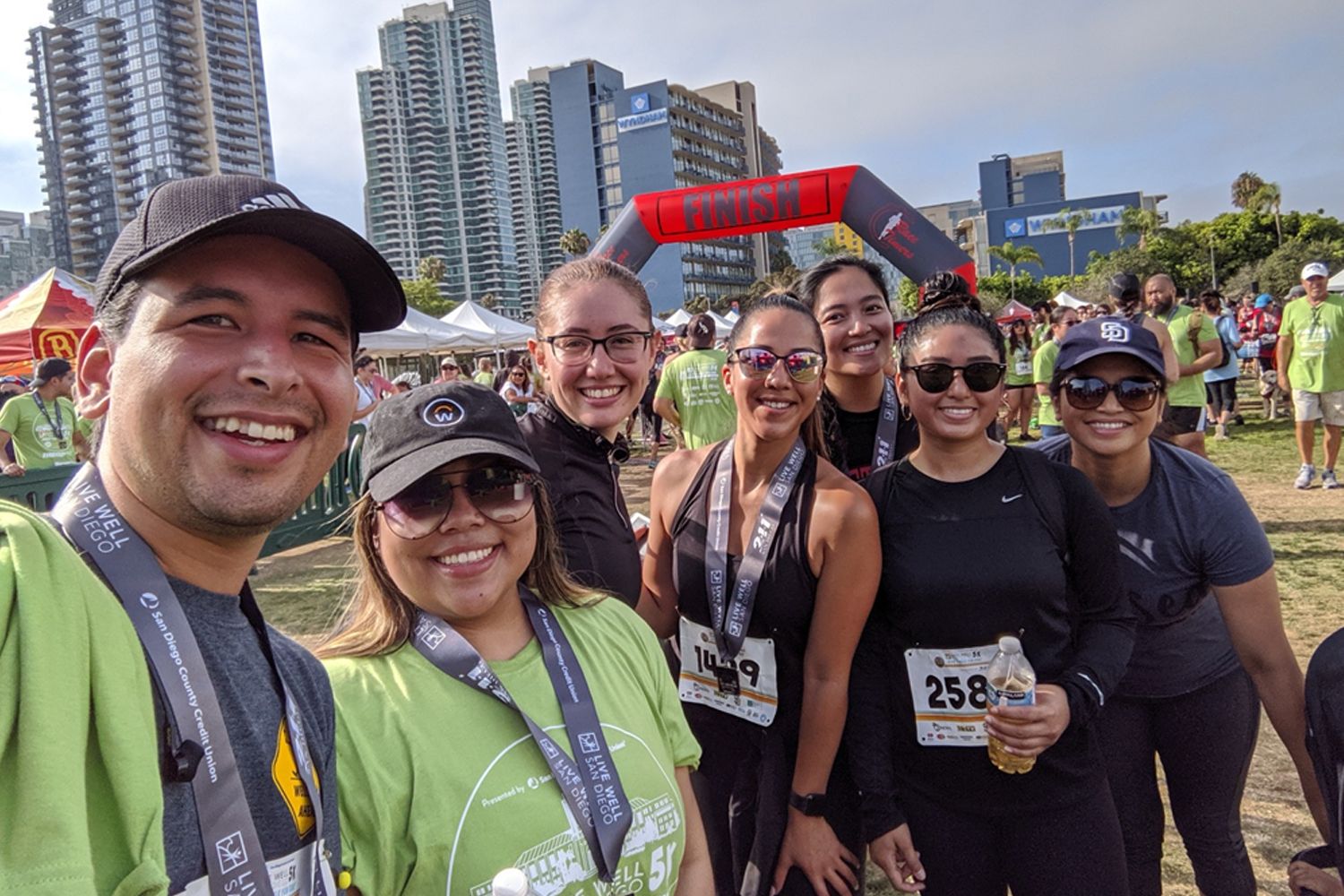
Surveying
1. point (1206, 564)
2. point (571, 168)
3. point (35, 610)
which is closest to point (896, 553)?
point (1206, 564)

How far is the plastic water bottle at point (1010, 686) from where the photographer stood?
1.94m

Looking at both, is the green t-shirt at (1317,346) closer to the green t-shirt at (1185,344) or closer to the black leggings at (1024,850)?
the green t-shirt at (1185,344)

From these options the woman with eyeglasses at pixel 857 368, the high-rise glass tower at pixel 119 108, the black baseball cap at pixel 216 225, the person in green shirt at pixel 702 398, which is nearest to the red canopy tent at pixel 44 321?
the person in green shirt at pixel 702 398

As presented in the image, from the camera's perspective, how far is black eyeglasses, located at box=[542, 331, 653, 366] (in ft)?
8.06

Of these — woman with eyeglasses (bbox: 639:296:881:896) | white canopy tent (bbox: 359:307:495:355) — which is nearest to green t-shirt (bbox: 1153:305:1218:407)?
woman with eyeglasses (bbox: 639:296:881:896)

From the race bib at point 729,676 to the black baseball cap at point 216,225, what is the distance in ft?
4.93

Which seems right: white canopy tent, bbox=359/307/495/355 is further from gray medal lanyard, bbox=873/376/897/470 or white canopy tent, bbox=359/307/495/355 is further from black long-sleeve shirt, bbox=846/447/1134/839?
black long-sleeve shirt, bbox=846/447/1134/839

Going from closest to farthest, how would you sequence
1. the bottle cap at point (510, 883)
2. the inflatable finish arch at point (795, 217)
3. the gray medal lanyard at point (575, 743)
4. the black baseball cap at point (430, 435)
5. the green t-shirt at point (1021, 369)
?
the bottle cap at point (510, 883) < the gray medal lanyard at point (575, 743) < the black baseball cap at point (430, 435) < the inflatable finish arch at point (795, 217) < the green t-shirt at point (1021, 369)

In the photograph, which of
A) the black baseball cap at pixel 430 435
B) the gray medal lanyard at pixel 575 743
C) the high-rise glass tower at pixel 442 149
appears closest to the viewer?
the gray medal lanyard at pixel 575 743

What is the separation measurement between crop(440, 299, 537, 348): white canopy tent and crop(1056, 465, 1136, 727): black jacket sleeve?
18.4m

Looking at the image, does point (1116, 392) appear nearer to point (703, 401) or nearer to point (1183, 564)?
point (1183, 564)

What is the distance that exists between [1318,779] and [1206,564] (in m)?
0.71

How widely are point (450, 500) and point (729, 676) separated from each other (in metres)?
1.13

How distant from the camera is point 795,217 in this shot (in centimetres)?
905
